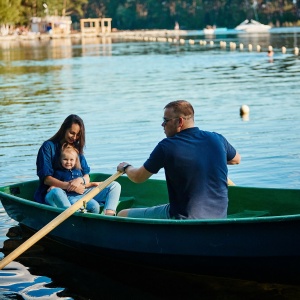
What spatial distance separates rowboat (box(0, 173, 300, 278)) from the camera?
296 inches

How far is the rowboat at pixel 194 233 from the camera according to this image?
7.52 meters

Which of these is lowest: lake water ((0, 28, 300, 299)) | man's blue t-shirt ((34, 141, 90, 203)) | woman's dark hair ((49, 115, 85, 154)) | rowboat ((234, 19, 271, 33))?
lake water ((0, 28, 300, 299))

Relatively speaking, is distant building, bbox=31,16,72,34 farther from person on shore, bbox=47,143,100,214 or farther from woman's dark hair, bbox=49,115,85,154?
woman's dark hair, bbox=49,115,85,154

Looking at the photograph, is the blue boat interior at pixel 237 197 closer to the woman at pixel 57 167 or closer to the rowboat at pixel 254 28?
the woman at pixel 57 167

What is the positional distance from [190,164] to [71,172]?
227 cm

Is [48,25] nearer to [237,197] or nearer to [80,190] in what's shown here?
[80,190]

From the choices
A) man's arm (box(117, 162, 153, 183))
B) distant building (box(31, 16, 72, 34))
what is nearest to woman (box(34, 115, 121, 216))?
man's arm (box(117, 162, 153, 183))

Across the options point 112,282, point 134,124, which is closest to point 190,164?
point 112,282

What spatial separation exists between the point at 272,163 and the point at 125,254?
6.52 meters

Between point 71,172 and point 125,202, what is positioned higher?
point 71,172

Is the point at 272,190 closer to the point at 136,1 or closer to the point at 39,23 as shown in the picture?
the point at 39,23

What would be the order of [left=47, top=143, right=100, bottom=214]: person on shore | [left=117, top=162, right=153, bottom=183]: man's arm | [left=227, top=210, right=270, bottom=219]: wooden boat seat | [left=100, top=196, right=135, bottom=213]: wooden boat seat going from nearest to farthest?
1. [left=117, top=162, right=153, bottom=183]: man's arm
2. [left=227, top=210, right=270, bottom=219]: wooden boat seat
3. [left=47, top=143, right=100, bottom=214]: person on shore
4. [left=100, top=196, right=135, bottom=213]: wooden boat seat

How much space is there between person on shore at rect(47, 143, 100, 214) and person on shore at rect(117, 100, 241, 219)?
60.7 inches

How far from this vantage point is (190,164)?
26.0ft
